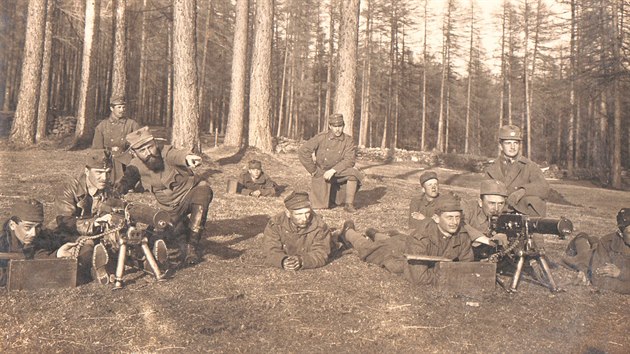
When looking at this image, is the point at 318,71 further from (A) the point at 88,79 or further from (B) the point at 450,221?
(B) the point at 450,221

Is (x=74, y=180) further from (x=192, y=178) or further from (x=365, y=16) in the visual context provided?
(x=365, y=16)

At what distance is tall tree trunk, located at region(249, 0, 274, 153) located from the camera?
1552 cm

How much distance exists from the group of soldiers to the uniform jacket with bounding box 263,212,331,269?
0.01 meters

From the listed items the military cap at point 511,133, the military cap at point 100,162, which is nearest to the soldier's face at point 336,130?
the military cap at point 511,133

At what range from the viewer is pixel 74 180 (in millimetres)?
6109

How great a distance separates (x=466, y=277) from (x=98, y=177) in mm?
4092

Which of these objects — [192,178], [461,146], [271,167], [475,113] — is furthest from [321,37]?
[192,178]

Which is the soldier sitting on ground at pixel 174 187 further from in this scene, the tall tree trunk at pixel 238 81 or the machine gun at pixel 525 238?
the tall tree trunk at pixel 238 81

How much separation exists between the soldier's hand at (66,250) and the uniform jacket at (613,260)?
562 centimetres

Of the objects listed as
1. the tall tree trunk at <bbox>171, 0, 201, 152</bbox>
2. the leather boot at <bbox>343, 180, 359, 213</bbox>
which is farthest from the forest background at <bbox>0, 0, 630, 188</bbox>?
the leather boot at <bbox>343, 180, 359, 213</bbox>

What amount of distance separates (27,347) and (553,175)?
27330 millimetres

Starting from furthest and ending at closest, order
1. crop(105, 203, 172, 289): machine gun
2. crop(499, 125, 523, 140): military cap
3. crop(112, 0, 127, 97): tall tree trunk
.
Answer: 1. crop(112, 0, 127, 97): tall tree trunk
2. crop(499, 125, 523, 140): military cap
3. crop(105, 203, 172, 289): machine gun

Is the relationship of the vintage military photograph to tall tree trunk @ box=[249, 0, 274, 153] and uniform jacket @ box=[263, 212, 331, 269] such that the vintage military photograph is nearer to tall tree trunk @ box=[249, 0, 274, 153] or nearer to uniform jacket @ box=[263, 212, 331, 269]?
uniform jacket @ box=[263, 212, 331, 269]

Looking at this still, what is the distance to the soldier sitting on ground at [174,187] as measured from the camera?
653 centimetres
